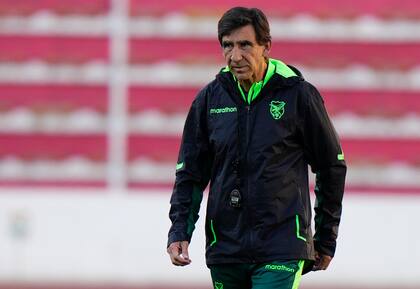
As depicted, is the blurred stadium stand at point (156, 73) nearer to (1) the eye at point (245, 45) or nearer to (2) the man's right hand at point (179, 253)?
(2) the man's right hand at point (179, 253)

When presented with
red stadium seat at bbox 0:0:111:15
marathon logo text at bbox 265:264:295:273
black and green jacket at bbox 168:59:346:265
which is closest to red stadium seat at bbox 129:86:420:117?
red stadium seat at bbox 0:0:111:15

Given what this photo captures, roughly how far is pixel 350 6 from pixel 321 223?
19.3m

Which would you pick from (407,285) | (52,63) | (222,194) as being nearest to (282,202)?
(222,194)

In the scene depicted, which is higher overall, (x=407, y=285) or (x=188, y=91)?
(x=188, y=91)

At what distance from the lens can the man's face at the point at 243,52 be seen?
19.7 feet

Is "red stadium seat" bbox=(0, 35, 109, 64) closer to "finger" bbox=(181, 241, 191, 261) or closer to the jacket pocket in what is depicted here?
"finger" bbox=(181, 241, 191, 261)

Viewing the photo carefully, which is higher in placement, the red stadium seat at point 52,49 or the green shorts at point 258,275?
the red stadium seat at point 52,49

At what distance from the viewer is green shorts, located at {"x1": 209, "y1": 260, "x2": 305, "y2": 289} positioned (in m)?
6.01

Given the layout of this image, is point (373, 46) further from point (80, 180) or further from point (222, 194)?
point (222, 194)

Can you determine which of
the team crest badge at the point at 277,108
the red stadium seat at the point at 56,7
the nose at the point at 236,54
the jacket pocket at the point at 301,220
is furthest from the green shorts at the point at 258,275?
the red stadium seat at the point at 56,7

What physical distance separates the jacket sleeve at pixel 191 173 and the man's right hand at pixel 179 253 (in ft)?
0.08

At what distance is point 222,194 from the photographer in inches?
241

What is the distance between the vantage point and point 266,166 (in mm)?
6062

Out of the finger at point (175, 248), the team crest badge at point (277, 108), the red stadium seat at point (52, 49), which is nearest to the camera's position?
the team crest badge at point (277, 108)
